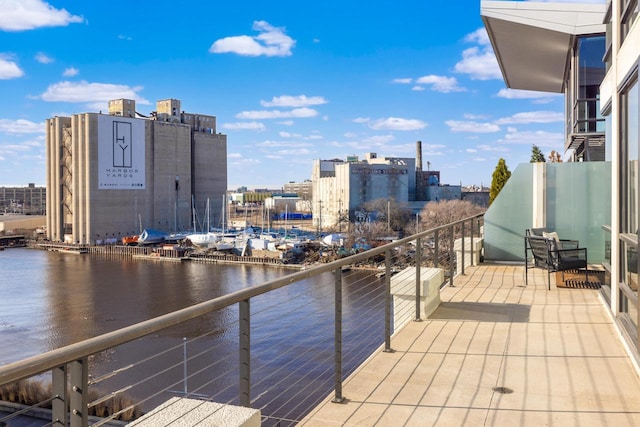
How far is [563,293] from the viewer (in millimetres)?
6430

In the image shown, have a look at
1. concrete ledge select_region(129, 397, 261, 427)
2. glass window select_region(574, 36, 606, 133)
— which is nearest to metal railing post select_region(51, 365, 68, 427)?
concrete ledge select_region(129, 397, 261, 427)

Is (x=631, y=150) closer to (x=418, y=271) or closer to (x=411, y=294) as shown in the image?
(x=418, y=271)

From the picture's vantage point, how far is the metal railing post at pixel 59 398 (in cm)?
136

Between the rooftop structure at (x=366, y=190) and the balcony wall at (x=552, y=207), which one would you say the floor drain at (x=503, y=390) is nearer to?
the balcony wall at (x=552, y=207)

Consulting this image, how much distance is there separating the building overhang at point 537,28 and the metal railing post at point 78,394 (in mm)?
12314

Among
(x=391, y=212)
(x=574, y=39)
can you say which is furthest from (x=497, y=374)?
(x=391, y=212)

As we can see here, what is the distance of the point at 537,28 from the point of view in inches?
503

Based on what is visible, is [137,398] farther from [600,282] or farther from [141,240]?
[141,240]

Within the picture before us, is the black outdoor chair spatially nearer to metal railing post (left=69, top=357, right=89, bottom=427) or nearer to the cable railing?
the cable railing

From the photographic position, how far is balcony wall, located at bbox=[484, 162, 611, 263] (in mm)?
8336

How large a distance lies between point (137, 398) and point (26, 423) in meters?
3.65

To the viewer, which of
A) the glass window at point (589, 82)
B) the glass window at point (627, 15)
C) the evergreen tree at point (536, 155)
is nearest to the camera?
the glass window at point (627, 15)

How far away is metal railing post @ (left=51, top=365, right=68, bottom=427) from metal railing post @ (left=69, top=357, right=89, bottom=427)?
0.10ft

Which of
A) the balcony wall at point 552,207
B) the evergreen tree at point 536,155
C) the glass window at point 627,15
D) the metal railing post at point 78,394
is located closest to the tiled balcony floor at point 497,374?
the metal railing post at point 78,394
